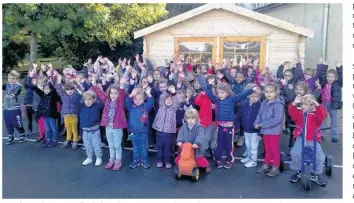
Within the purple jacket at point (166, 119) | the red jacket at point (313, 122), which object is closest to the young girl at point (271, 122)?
the red jacket at point (313, 122)

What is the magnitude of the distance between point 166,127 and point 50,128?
2530 millimetres

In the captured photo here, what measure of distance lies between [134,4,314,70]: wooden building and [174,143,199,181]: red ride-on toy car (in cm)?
444

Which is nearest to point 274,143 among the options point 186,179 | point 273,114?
point 273,114

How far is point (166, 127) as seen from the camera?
5.29 metres

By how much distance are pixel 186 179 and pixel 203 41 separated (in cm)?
511

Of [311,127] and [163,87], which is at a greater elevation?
[163,87]

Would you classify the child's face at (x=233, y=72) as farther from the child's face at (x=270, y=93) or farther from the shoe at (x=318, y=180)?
the shoe at (x=318, y=180)

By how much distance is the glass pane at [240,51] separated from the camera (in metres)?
8.83

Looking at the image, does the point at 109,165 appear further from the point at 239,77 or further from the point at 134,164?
the point at 239,77

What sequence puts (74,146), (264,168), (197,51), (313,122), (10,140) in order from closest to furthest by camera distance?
1. (313,122)
2. (264,168)
3. (74,146)
4. (10,140)
5. (197,51)

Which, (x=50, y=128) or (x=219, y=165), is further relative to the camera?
(x=50, y=128)

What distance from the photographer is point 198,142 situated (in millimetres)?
4863

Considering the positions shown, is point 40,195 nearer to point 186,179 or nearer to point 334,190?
point 186,179

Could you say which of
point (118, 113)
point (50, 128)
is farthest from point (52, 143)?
point (118, 113)
